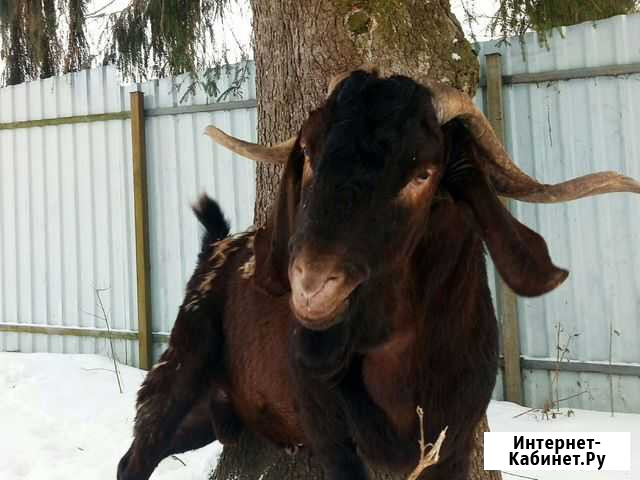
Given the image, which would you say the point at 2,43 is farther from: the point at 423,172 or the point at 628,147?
the point at 423,172

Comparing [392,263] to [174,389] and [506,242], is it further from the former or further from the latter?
[174,389]

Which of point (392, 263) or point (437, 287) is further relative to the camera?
point (437, 287)

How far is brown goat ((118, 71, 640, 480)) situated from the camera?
7.85 ft

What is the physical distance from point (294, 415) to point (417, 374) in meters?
0.84

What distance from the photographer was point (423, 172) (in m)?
2.59

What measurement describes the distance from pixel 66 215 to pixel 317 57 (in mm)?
4981

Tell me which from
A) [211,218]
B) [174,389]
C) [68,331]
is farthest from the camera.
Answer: [68,331]

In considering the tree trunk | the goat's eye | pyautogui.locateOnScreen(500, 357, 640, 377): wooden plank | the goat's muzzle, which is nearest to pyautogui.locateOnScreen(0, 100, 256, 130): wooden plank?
the tree trunk

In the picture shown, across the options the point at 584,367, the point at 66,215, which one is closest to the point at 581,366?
the point at 584,367

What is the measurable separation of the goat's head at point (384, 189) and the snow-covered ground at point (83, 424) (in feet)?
7.03

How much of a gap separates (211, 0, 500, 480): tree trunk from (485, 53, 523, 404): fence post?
2.08m

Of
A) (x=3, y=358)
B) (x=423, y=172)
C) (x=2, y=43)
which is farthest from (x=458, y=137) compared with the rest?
(x=2, y=43)

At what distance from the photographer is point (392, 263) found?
2.56 m

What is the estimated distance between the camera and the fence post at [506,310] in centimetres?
607
